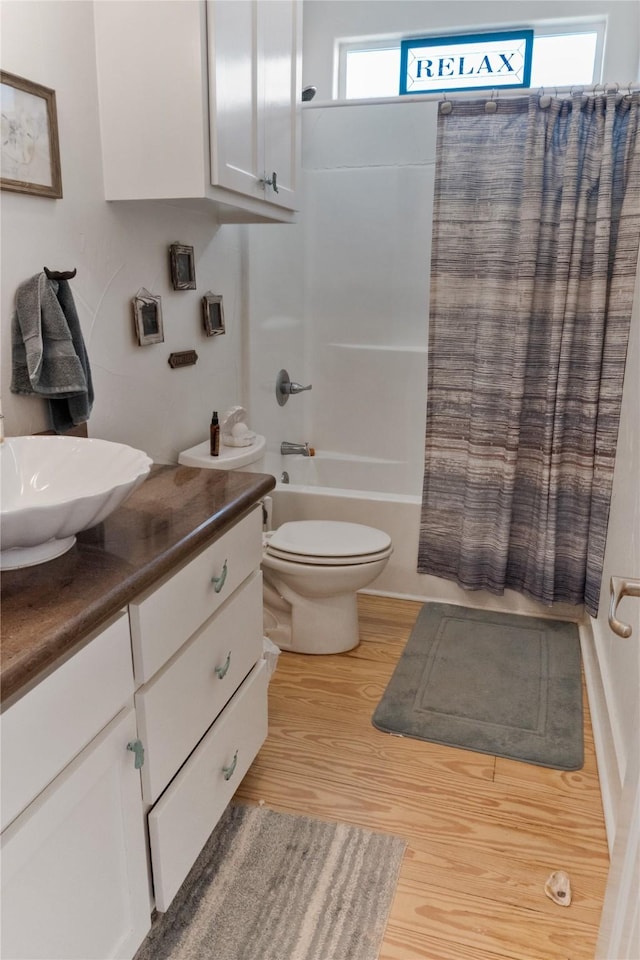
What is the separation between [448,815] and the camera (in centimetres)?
175

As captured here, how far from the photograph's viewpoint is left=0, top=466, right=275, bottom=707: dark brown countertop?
90cm

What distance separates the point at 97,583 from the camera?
3.54ft

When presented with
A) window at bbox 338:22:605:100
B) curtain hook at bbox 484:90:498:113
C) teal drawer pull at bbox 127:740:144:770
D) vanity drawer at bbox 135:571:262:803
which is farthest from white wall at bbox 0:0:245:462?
window at bbox 338:22:605:100

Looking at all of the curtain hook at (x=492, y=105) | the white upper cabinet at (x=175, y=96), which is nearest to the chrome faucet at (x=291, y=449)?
the white upper cabinet at (x=175, y=96)

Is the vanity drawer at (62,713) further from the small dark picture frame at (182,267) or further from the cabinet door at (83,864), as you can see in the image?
the small dark picture frame at (182,267)

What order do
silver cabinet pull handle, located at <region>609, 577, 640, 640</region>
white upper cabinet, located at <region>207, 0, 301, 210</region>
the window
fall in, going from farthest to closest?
the window < white upper cabinet, located at <region>207, 0, 301, 210</region> < silver cabinet pull handle, located at <region>609, 577, 640, 640</region>

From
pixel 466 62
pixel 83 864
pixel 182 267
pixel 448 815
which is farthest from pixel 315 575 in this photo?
pixel 466 62

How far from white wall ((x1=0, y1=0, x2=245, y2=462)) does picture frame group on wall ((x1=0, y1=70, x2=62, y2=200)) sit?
0.02 meters

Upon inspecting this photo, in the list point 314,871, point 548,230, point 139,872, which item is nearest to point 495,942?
point 314,871

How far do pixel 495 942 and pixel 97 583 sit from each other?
110 cm

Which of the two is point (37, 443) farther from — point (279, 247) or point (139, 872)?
point (279, 247)

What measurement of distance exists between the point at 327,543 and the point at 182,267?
996 mm

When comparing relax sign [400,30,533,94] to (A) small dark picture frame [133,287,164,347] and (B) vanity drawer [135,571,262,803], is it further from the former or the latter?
(B) vanity drawer [135,571,262,803]

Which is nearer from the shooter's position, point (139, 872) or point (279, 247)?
point (139, 872)
